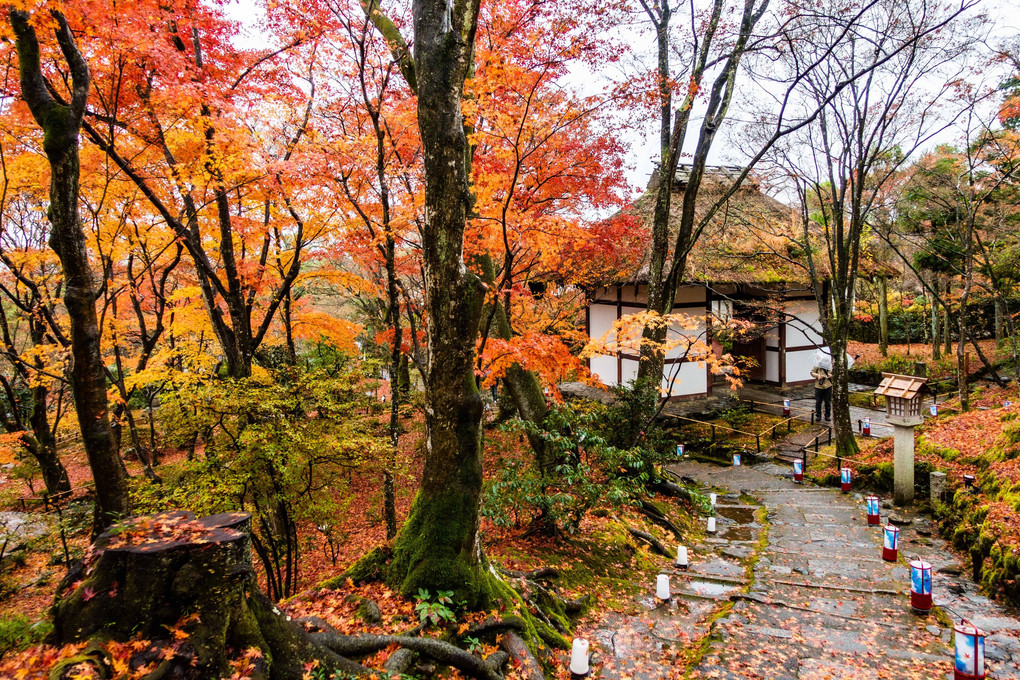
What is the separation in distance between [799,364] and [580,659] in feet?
48.6

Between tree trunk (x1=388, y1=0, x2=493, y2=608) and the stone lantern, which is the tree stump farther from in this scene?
the stone lantern

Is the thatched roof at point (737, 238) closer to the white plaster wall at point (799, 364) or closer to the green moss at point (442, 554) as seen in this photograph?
the white plaster wall at point (799, 364)

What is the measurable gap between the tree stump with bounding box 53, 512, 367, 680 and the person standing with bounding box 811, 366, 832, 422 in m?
12.9

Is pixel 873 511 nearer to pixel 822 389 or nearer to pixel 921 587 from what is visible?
pixel 921 587

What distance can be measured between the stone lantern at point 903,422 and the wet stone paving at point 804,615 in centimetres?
44

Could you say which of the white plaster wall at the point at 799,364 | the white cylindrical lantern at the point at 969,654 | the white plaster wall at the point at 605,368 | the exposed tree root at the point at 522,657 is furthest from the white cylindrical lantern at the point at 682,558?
the white plaster wall at the point at 799,364

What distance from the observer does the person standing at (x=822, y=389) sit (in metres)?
12.2

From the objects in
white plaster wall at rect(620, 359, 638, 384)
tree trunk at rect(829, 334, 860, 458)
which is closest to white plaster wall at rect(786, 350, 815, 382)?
white plaster wall at rect(620, 359, 638, 384)

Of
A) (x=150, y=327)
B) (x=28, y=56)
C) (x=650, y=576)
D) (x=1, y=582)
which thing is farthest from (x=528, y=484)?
(x=150, y=327)

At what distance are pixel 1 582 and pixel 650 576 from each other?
9.83m

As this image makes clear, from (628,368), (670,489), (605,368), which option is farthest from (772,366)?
(670,489)

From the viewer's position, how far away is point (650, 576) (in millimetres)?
6332

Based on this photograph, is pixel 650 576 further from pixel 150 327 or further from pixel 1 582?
pixel 150 327

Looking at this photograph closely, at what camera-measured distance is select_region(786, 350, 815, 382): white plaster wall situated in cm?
1570
